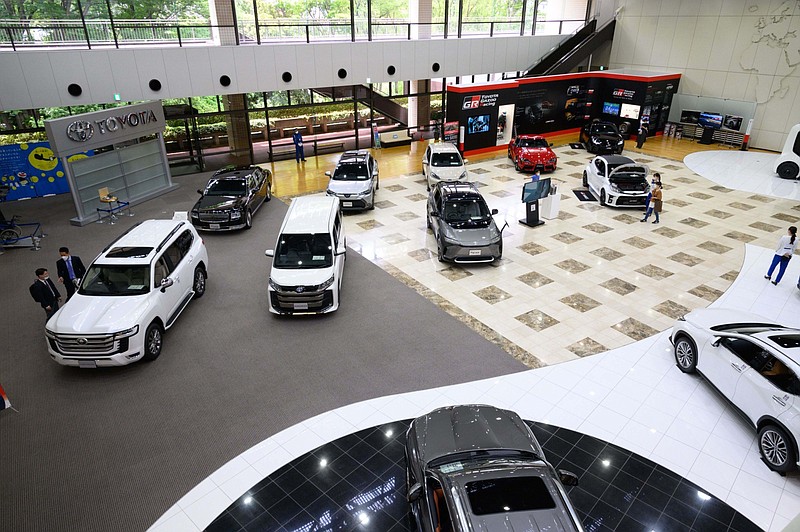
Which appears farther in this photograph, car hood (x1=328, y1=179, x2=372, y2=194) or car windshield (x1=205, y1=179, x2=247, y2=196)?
car hood (x1=328, y1=179, x2=372, y2=194)

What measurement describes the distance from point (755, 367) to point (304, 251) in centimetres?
791

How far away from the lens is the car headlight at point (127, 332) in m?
8.05

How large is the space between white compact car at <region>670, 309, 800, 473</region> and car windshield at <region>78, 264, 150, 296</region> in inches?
372

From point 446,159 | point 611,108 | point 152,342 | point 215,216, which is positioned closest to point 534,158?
point 446,159

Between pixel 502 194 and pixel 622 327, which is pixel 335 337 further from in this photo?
pixel 502 194

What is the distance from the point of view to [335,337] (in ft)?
30.6

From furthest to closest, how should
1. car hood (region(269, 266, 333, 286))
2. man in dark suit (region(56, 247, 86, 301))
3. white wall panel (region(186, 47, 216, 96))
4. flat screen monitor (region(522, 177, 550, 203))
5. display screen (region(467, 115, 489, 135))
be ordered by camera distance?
display screen (region(467, 115, 489, 135)), white wall panel (region(186, 47, 216, 96)), flat screen monitor (region(522, 177, 550, 203)), man in dark suit (region(56, 247, 86, 301)), car hood (region(269, 266, 333, 286))

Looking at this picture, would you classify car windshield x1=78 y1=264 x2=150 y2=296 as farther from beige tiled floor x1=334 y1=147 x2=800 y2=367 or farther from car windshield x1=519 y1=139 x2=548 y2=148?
car windshield x1=519 y1=139 x2=548 y2=148

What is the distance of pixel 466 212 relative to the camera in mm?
12719

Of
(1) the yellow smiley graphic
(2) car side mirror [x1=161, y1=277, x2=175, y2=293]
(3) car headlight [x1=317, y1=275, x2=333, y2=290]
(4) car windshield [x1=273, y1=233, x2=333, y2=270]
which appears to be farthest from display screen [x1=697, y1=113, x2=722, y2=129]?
(1) the yellow smiley graphic

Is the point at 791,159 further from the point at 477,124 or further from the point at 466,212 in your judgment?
the point at 466,212

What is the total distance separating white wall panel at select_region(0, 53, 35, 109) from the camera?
591 inches

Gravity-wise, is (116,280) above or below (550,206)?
above

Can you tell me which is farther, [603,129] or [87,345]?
[603,129]
